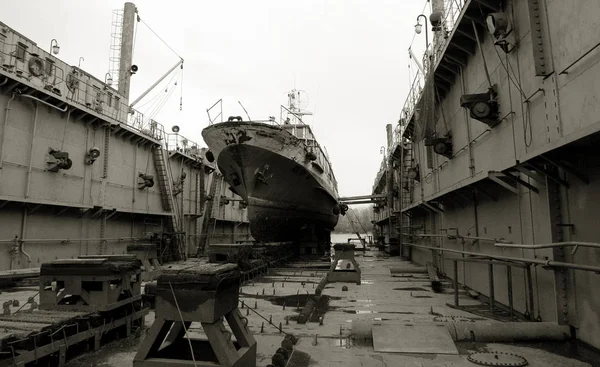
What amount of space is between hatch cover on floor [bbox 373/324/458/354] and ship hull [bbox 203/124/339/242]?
33.3 feet

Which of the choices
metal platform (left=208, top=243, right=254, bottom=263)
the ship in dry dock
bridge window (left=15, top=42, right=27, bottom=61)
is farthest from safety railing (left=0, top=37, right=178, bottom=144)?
metal platform (left=208, top=243, right=254, bottom=263)

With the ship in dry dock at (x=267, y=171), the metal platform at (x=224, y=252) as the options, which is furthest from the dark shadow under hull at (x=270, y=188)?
the metal platform at (x=224, y=252)

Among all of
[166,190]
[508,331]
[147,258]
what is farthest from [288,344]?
[166,190]

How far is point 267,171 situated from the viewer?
49.0 feet

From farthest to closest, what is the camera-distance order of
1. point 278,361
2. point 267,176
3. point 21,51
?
point 267,176 < point 21,51 < point 278,361

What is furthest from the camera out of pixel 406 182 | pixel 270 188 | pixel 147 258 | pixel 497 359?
pixel 406 182

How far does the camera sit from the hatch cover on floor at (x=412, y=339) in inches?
181

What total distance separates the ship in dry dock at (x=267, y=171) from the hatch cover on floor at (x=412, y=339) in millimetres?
10161

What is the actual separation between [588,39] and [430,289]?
268 inches

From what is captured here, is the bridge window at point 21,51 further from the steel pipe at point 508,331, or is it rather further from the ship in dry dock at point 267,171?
the steel pipe at point 508,331

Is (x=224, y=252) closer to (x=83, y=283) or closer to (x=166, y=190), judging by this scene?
(x=83, y=283)

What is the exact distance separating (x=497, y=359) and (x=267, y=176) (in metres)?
11.6

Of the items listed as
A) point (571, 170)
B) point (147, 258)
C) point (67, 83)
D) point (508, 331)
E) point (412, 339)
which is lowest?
point (412, 339)

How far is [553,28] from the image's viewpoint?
5000mm
